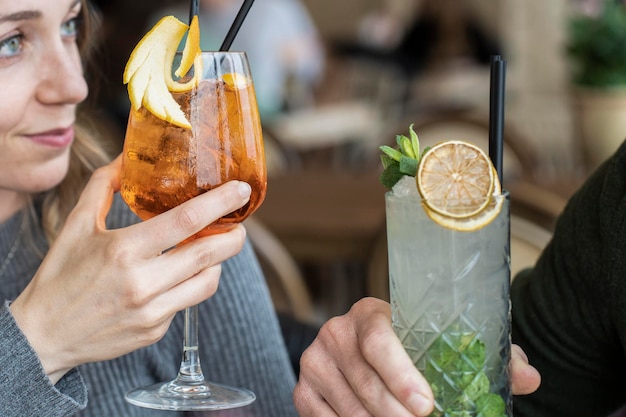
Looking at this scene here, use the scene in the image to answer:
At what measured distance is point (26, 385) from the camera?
3.66 feet

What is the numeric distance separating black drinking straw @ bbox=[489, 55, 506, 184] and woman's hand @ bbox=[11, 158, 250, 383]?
279 mm

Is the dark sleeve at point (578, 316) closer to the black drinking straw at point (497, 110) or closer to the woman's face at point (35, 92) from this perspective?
the black drinking straw at point (497, 110)

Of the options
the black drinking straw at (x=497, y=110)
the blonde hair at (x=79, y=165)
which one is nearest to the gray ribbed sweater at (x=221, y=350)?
the blonde hair at (x=79, y=165)

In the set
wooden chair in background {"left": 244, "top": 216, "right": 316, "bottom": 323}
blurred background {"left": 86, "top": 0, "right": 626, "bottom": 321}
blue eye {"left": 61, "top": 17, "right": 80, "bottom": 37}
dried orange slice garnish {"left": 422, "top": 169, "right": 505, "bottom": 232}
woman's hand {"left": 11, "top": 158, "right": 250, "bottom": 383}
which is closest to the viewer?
dried orange slice garnish {"left": 422, "top": 169, "right": 505, "bottom": 232}

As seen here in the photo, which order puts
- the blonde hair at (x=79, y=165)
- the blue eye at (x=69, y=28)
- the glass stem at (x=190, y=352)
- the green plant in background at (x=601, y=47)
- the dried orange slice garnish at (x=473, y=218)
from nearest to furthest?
1. the dried orange slice garnish at (x=473, y=218)
2. the glass stem at (x=190, y=352)
3. the blue eye at (x=69, y=28)
4. the blonde hair at (x=79, y=165)
5. the green plant in background at (x=601, y=47)

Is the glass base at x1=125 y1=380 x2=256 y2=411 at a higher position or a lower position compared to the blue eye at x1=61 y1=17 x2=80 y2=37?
A: lower

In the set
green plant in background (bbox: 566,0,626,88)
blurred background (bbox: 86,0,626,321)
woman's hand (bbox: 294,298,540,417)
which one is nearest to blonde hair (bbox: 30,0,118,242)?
blurred background (bbox: 86,0,626,321)

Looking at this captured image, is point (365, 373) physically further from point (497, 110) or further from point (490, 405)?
point (497, 110)

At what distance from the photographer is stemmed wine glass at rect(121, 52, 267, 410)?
1056mm

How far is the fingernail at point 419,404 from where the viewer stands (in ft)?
2.76

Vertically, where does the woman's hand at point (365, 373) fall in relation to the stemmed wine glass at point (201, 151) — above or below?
below

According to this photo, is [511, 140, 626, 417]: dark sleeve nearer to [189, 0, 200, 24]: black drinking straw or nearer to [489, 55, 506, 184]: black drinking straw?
[489, 55, 506, 184]: black drinking straw

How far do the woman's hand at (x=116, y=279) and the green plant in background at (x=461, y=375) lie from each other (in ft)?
0.98

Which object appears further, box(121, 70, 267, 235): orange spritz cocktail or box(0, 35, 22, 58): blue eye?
box(0, 35, 22, 58): blue eye
